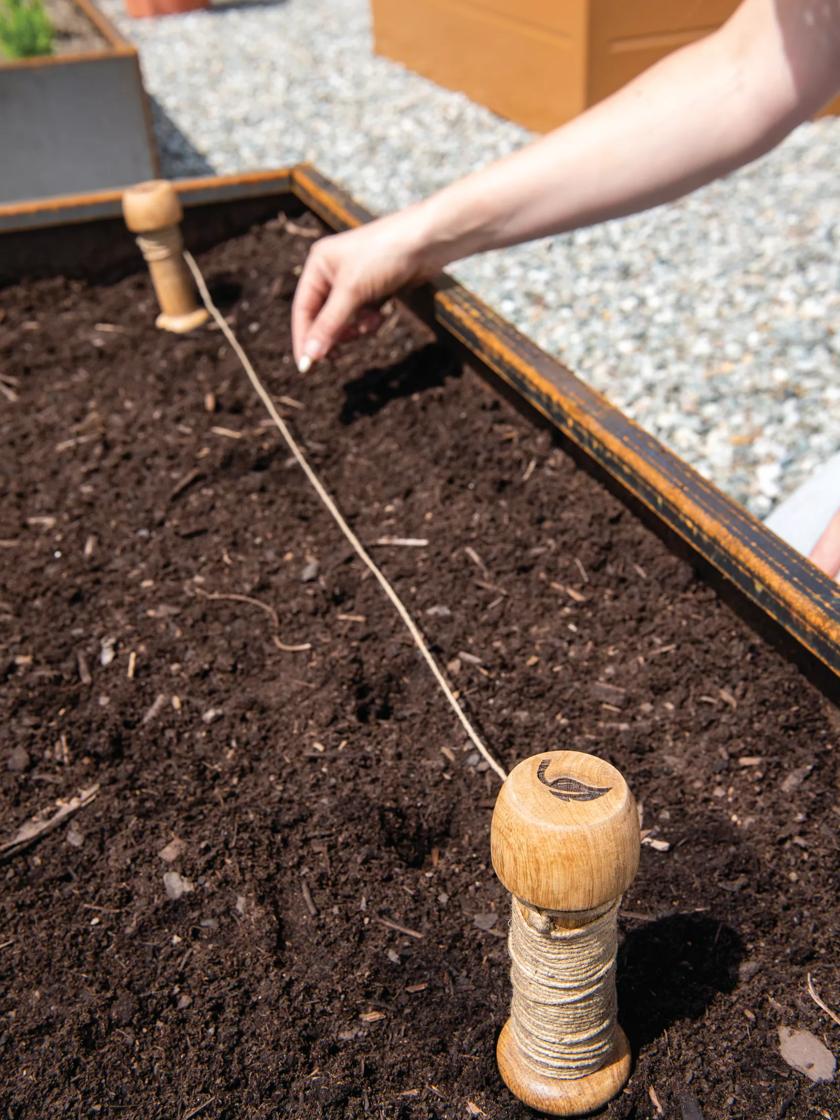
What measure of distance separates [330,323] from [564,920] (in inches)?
55.0

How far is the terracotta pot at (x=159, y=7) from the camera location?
802 centimetres

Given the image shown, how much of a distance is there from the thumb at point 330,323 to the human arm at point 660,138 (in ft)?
0.44

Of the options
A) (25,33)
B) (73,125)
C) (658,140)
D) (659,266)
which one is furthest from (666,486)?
(25,33)

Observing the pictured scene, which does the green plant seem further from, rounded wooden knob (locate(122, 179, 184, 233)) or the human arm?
the human arm

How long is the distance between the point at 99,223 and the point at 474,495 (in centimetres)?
165

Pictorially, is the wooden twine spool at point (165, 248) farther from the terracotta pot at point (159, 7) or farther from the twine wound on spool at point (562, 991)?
the terracotta pot at point (159, 7)

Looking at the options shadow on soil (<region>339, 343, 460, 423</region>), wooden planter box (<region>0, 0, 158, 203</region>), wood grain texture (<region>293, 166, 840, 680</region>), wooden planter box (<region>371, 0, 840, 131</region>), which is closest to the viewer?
wood grain texture (<region>293, 166, 840, 680</region>)

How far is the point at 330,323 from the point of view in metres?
2.11

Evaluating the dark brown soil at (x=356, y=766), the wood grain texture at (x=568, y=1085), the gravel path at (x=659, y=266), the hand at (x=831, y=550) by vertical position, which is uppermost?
the hand at (x=831, y=550)

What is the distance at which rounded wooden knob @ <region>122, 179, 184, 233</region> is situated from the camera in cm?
264

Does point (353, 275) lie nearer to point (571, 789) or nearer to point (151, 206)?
point (151, 206)

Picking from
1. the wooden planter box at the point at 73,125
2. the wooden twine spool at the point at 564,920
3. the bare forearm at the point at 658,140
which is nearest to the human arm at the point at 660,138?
the bare forearm at the point at 658,140

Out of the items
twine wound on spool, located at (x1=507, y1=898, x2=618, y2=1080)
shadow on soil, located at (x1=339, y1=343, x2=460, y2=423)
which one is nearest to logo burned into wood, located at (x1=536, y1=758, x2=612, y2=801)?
twine wound on spool, located at (x1=507, y1=898, x2=618, y2=1080)

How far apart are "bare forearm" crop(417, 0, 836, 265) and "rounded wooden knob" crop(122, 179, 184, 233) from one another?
108 cm
